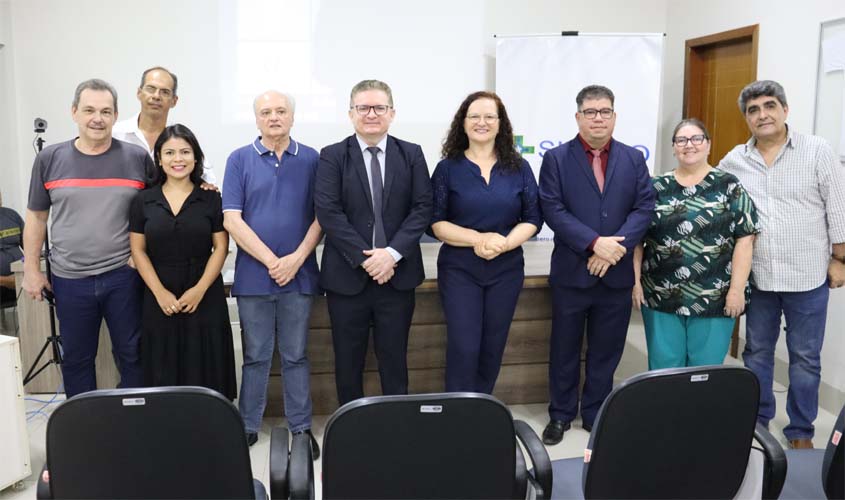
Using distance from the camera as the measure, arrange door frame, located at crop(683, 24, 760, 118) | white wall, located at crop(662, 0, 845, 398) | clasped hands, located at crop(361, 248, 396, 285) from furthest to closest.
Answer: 1. door frame, located at crop(683, 24, 760, 118)
2. white wall, located at crop(662, 0, 845, 398)
3. clasped hands, located at crop(361, 248, 396, 285)

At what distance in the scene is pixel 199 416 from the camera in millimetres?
1439

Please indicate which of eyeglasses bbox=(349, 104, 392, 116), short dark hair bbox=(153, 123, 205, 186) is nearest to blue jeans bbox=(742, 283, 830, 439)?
eyeglasses bbox=(349, 104, 392, 116)

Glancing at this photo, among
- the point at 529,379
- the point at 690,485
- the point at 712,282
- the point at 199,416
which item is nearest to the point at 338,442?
the point at 199,416

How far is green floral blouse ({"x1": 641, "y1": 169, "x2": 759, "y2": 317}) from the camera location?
104 inches

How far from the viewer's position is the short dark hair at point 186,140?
256cm

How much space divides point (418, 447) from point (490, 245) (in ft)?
4.38

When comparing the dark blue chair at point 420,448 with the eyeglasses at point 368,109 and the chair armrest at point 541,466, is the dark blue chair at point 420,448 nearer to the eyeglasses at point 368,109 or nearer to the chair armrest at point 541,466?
the chair armrest at point 541,466

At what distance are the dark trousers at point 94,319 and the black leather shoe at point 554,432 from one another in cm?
176

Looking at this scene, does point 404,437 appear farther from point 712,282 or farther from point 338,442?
point 712,282

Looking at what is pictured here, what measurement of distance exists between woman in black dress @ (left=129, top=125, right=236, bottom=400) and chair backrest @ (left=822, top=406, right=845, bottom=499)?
6.86ft

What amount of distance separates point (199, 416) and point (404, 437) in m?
0.45

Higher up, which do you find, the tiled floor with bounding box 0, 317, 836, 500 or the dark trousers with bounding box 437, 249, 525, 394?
the dark trousers with bounding box 437, 249, 525, 394

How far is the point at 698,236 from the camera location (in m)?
2.65

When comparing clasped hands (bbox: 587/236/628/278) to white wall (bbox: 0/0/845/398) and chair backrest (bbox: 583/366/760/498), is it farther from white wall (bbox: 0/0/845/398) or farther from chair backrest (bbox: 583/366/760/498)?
white wall (bbox: 0/0/845/398)
